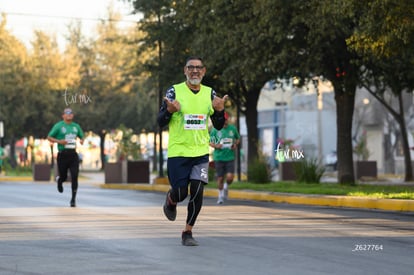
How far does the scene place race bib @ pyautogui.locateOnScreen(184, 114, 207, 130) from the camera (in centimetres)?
1081

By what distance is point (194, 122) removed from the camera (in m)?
10.8

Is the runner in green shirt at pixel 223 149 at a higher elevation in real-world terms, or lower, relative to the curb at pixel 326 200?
higher

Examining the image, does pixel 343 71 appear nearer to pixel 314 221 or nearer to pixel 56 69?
pixel 314 221

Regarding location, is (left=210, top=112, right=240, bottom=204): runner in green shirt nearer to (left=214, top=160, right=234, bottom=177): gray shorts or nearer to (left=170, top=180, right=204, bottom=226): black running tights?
(left=214, top=160, right=234, bottom=177): gray shorts

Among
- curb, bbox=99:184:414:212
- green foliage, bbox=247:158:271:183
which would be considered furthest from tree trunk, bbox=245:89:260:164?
curb, bbox=99:184:414:212

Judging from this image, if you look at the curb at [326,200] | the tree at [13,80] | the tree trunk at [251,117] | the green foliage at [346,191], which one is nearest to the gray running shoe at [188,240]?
the curb at [326,200]

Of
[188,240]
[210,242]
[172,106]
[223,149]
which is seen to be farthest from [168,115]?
[223,149]

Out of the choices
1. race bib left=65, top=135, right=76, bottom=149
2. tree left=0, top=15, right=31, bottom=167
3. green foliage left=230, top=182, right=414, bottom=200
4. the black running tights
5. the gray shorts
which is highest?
tree left=0, top=15, right=31, bottom=167

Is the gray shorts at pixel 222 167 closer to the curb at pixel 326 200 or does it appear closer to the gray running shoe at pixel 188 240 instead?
the curb at pixel 326 200

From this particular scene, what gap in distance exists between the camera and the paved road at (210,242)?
8.91 metres

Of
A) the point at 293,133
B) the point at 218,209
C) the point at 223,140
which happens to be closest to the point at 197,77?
the point at 218,209

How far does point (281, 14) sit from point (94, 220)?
11.4m

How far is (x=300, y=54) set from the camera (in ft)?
86.6

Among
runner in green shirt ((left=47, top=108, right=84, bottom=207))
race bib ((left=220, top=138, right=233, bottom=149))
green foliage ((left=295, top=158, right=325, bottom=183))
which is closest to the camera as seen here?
runner in green shirt ((left=47, top=108, right=84, bottom=207))
